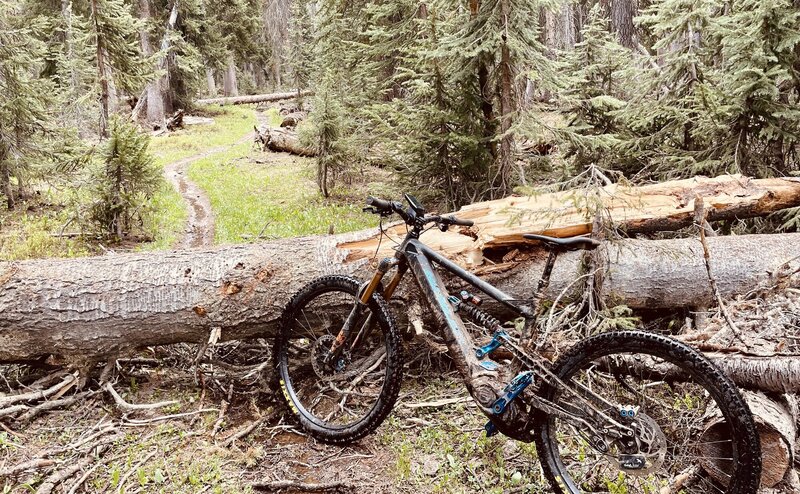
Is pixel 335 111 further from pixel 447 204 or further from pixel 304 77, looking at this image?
pixel 304 77

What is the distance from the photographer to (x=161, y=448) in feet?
13.8

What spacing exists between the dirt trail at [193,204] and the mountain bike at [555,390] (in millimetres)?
7351

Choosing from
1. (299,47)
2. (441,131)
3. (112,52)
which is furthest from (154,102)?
(441,131)

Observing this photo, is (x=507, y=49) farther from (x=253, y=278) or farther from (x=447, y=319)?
→ (x=447, y=319)

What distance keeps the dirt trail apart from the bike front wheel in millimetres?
9300

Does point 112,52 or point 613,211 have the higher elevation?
point 112,52

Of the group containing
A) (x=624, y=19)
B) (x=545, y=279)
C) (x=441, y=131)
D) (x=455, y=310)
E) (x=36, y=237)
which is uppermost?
(x=624, y=19)

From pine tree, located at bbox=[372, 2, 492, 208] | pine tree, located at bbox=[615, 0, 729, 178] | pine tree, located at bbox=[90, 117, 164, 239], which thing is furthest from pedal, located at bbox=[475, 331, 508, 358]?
pine tree, located at bbox=[90, 117, 164, 239]

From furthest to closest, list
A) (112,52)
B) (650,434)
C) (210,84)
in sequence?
(210,84) < (112,52) < (650,434)

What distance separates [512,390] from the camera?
3.40 metres

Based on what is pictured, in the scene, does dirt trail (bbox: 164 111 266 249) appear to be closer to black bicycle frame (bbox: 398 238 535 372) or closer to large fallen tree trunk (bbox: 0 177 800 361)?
large fallen tree trunk (bbox: 0 177 800 361)

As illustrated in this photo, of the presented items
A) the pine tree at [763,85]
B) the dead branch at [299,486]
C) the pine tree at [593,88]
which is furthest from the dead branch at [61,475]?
the pine tree at [763,85]

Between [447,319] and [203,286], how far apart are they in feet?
8.46

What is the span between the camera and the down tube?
370 cm
